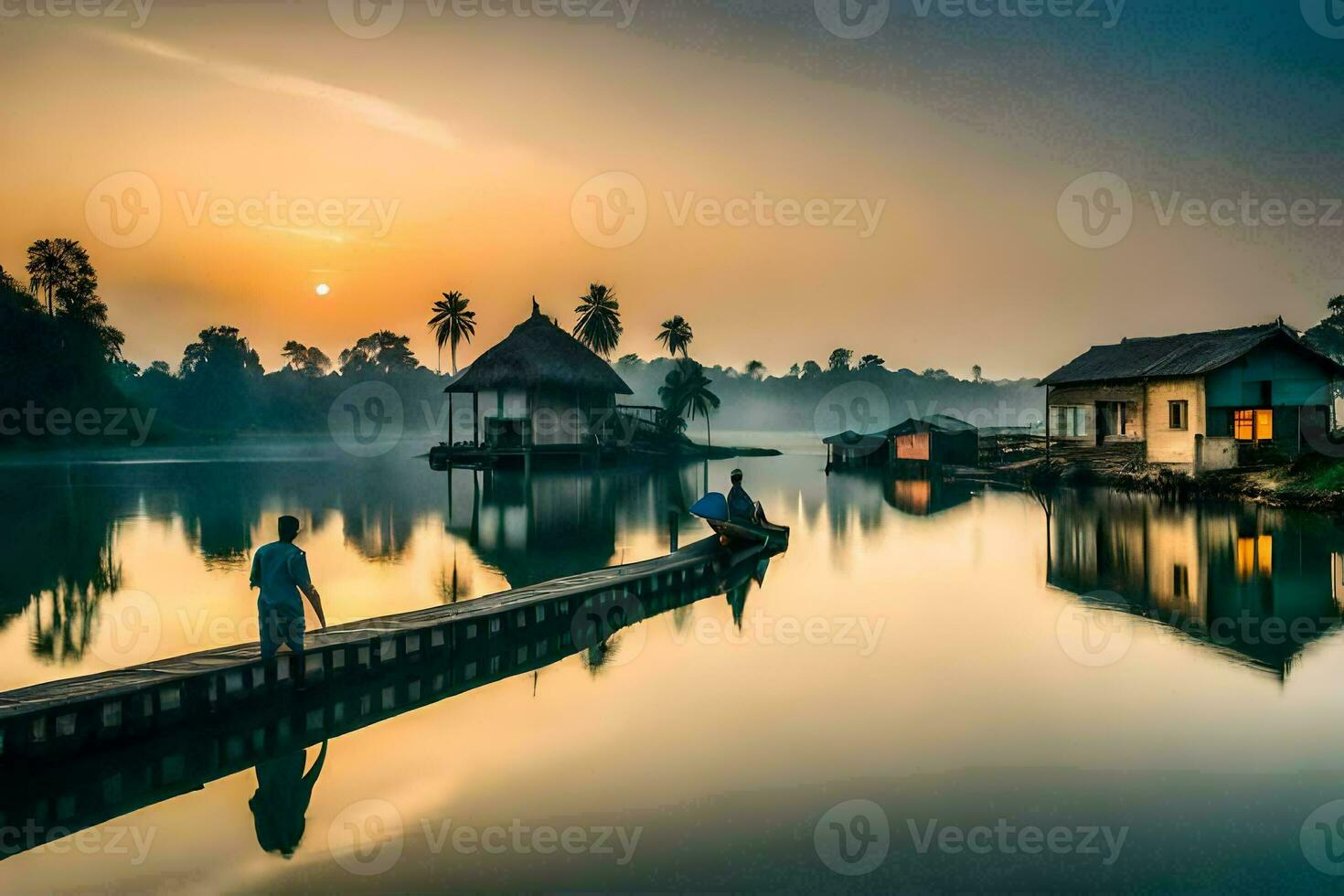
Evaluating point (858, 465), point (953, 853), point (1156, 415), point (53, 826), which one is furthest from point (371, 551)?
point (858, 465)

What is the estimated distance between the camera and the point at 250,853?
7.06 m

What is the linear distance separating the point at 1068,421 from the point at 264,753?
146 feet

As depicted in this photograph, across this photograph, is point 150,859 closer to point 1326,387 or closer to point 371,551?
point 371,551

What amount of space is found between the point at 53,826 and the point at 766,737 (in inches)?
258

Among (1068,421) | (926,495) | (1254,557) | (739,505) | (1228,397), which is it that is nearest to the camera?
(739,505)

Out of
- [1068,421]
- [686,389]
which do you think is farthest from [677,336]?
[1068,421]

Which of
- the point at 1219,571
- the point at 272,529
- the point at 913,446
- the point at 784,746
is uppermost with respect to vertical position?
the point at 913,446

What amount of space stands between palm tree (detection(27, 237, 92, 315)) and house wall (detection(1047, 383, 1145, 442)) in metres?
80.8

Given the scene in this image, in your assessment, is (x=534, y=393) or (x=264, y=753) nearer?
(x=264, y=753)

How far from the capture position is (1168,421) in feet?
129

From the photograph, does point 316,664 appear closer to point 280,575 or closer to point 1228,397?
point 280,575

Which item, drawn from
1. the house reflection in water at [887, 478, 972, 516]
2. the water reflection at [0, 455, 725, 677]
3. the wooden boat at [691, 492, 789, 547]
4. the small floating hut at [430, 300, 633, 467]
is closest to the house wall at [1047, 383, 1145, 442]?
the house reflection in water at [887, 478, 972, 516]

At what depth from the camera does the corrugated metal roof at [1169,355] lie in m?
37.1

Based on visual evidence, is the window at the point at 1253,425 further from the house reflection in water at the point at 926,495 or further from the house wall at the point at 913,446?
the house wall at the point at 913,446
